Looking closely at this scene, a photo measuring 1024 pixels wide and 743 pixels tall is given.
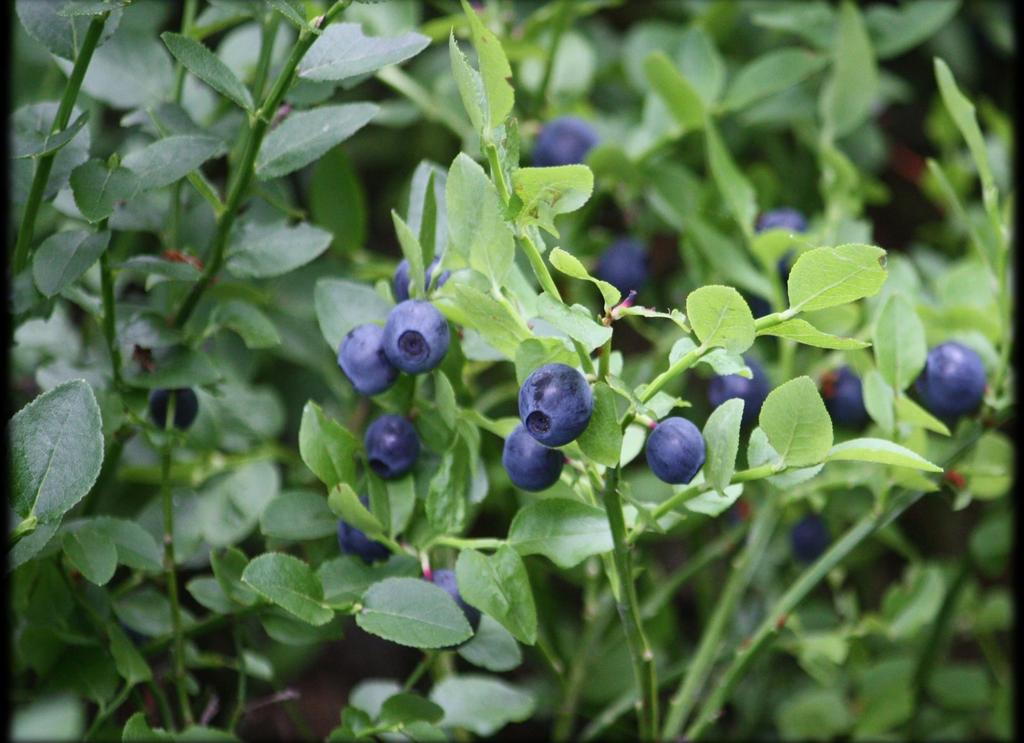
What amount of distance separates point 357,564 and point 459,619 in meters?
0.12

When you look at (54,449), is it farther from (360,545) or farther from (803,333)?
(803,333)

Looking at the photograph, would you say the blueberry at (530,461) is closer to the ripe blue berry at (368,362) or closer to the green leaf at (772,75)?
the ripe blue berry at (368,362)

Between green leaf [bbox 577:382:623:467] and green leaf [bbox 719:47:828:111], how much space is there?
68cm

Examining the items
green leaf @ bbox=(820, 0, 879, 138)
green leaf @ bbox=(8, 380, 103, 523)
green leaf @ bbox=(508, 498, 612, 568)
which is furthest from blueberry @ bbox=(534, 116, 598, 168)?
green leaf @ bbox=(8, 380, 103, 523)

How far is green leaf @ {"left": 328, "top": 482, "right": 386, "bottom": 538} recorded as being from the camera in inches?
30.0

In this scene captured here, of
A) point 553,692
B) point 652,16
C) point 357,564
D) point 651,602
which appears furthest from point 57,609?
point 652,16

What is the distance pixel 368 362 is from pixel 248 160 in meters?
0.17

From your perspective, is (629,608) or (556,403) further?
(629,608)

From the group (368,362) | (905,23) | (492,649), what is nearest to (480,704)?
(492,649)

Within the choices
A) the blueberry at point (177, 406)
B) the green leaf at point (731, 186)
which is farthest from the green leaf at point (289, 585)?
the green leaf at point (731, 186)

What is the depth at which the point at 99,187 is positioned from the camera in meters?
0.77

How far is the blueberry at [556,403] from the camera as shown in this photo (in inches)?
25.6

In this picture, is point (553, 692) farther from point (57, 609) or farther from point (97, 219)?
point (97, 219)

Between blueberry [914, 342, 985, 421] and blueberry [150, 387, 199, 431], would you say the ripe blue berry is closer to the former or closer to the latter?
blueberry [150, 387, 199, 431]
